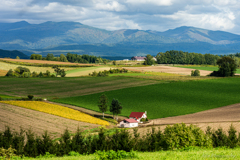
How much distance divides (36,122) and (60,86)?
4805cm

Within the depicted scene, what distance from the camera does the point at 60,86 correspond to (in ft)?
279

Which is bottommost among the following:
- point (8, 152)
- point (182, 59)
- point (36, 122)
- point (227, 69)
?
point (36, 122)

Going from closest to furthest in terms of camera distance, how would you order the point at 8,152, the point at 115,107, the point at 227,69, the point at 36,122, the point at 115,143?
1. the point at 8,152
2. the point at 115,143
3. the point at 36,122
4. the point at 115,107
5. the point at 227,69

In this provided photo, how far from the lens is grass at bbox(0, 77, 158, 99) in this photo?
73912 mm

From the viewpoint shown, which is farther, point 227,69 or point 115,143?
point 227,69

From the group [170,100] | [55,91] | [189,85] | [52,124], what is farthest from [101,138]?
[189,85]

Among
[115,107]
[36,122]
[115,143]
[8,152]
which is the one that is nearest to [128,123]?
[115,107]

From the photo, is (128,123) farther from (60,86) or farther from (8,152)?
(60,86)

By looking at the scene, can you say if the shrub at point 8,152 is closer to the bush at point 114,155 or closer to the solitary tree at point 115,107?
the bush at point 114,155

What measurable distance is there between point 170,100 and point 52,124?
107ft

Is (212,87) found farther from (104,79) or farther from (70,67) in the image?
(70,67)

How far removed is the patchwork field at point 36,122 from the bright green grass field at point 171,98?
14505 millimetres

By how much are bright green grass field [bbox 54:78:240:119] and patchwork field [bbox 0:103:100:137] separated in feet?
47.6

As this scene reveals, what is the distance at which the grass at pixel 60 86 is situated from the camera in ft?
242
